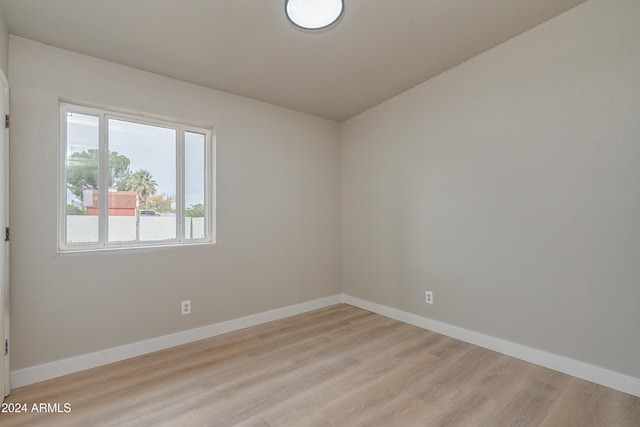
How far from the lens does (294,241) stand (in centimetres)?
369

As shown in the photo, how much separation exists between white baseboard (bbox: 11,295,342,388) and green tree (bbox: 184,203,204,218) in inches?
43.5

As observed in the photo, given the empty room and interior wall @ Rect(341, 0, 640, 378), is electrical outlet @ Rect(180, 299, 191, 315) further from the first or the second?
interior wall @ Rect(341, 0, 640, 378)

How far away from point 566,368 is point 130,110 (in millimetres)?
4031

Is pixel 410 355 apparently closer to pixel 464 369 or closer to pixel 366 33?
pixel 464 369

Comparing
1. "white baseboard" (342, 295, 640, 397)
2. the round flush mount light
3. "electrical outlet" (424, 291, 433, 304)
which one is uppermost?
the round flush mount light

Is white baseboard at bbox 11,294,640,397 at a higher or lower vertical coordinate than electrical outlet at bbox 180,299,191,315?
lower

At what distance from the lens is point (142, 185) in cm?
271

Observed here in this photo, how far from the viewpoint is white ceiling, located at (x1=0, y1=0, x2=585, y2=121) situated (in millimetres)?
2016

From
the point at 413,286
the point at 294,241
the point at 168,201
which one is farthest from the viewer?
the point at 294,241

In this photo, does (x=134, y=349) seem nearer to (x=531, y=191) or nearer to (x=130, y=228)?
(x=130, y=228)

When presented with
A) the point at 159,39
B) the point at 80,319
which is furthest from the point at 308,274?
the point at 159,39

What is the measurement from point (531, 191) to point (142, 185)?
10.9 feet

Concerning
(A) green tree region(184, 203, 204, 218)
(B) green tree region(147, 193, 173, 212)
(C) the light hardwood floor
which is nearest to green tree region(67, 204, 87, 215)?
(B) green tree region(147, 193, 173, 212)

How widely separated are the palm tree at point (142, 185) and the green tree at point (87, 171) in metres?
0.08
